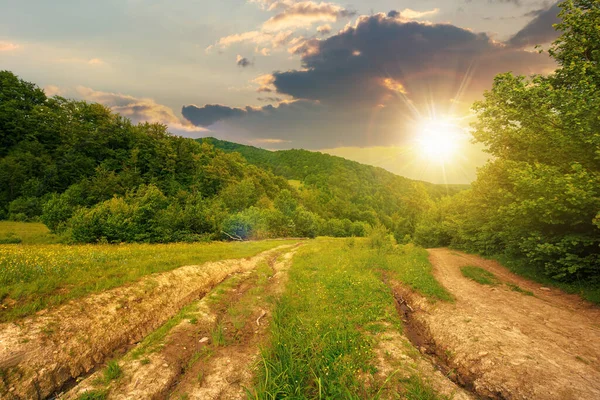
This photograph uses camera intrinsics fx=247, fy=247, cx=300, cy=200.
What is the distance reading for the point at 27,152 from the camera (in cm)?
6306

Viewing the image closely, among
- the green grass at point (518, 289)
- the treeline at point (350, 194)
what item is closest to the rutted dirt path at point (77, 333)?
the green grass at point (518, 289)

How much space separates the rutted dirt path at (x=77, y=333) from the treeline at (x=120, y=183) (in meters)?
20.0

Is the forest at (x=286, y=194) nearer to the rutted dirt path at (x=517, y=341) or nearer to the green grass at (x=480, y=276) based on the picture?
the green grass at (x=480, y=276)

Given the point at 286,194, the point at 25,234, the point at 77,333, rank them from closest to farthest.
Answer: the point at 77,333 < the point at 25,234 < the point at 286,194

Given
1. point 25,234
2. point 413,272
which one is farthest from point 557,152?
point 25,234

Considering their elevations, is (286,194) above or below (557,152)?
below

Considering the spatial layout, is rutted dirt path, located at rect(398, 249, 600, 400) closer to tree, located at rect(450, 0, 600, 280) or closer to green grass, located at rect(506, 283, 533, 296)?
green grass, located at rect(506, 283, 533, 296)

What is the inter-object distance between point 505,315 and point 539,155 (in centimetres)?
1221

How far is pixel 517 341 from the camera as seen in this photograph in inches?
338

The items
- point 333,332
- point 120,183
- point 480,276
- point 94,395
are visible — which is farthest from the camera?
point 120,183

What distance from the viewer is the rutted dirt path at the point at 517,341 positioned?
6664 mm

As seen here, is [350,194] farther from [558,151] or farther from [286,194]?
[558,151]

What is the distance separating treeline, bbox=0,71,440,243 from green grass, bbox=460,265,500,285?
32741 mm

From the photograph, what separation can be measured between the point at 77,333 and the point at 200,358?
4.42 meters
